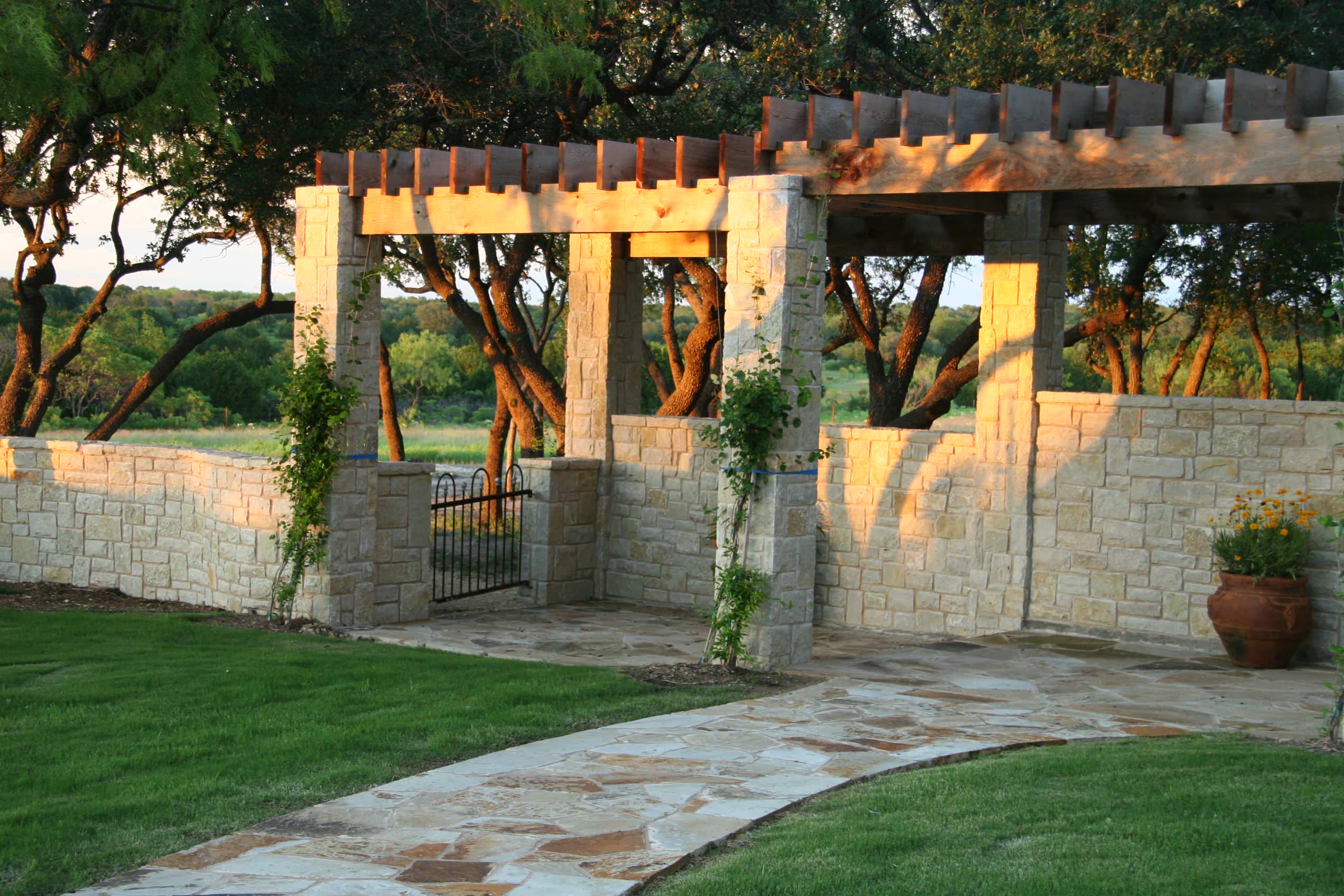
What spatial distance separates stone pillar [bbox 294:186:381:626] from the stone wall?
229mm

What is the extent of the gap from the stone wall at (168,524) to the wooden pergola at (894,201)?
1.85 ft

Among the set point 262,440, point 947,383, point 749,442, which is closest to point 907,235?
point 749,442

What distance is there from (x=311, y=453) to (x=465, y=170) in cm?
266

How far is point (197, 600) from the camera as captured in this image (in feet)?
40.9

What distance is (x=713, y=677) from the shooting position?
9.05m

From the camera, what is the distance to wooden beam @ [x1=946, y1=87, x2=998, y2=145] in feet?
28.3

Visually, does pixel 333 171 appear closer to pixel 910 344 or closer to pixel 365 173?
pixel 365 173

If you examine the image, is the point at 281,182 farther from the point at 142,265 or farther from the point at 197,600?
the point at 197,600

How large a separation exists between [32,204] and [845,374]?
5307 centimetres

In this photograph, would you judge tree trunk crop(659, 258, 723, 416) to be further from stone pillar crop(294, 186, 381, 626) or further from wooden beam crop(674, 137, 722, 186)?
wooden beam crop(674, 137, 722, 186)

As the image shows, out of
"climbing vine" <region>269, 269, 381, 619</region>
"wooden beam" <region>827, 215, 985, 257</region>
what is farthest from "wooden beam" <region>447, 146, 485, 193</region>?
"wooden beam" <region>827, 215, 985, 257</region>

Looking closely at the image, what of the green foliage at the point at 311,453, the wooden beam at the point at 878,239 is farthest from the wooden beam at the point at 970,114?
the green foliage at the point at 311,453

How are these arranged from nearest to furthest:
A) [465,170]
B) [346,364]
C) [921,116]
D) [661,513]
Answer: [921,116] < [465,170] < [346,364] < [661,513]

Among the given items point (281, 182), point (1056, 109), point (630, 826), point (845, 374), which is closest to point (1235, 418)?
point (1056, 109)
